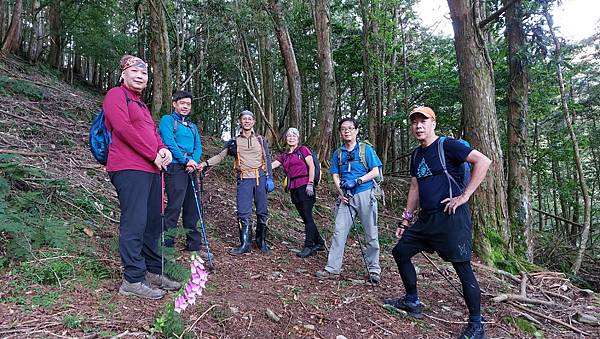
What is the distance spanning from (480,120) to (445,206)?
317 centimetres

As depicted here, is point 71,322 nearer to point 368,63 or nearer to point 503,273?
point 503,273

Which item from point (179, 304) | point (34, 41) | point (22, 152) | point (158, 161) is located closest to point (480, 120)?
point (158, 161)

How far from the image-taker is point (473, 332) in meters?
3.46

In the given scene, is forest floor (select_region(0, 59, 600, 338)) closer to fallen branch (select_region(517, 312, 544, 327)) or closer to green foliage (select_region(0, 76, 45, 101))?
fallen branch (select_region(517, 312, 544, 327))

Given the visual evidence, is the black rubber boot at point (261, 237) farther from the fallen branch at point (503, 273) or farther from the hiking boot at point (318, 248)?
the fallen branch at point (503, 273)

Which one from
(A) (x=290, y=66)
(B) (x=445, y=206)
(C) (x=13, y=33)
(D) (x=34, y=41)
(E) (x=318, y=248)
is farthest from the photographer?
(D) (x=34, y=41)

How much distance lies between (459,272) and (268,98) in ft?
34.9

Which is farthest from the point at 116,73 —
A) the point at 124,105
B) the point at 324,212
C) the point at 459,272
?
the point at 459,272

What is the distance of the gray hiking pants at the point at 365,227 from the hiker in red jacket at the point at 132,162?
2156mm

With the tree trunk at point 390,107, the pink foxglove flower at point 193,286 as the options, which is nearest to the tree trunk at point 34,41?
the tree trunk at point 390,107

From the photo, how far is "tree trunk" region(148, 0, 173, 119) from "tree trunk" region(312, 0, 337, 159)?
3816 mm

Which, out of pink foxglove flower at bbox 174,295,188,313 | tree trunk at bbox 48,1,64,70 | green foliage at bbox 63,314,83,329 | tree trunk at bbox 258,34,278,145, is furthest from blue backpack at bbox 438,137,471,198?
tree trunk at bbox 48,1,64,70

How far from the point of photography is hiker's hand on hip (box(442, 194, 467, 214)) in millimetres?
3430

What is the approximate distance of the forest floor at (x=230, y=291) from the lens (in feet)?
9.74
